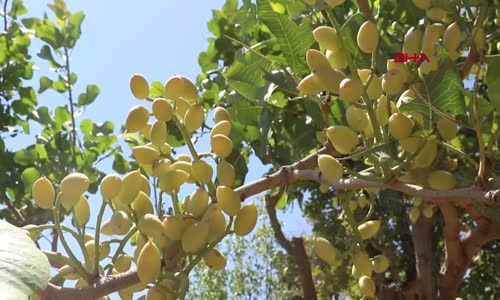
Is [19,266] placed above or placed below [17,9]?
below

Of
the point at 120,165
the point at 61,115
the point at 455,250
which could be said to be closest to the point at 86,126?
the point at 61,115

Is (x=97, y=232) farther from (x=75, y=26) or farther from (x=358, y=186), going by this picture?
(x=75, y=26)

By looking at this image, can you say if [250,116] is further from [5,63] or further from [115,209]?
[5,63]

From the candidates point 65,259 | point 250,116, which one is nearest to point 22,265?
point 65,259

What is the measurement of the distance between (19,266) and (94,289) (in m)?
0.19

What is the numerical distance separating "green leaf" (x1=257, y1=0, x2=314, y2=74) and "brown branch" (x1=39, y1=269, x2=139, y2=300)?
348 millimetres

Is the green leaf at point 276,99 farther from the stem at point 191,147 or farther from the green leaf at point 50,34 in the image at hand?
the green leaf at point 50,34

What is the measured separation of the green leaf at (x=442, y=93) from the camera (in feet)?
2.16

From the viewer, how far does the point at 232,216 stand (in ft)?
2.02

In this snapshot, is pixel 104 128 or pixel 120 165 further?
pixel 104 128

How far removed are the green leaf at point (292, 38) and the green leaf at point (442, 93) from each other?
0.17 meters

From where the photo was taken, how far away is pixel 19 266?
34cm

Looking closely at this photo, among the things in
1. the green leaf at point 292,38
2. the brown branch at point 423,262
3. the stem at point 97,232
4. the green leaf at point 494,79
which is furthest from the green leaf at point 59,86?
the green leaf at point 494,79

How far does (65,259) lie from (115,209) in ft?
0.38
